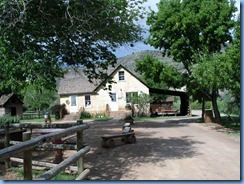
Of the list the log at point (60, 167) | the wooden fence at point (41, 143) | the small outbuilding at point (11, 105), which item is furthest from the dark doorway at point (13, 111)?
the log at point (60, 167)

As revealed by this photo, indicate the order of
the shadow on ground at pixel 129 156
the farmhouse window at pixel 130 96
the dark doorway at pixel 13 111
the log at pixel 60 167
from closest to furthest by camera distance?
the log at pixel 60 167
the shadow on ground at pixel 129 156
the dark doorway at pixel 13 111
the farmhouse window at pixel 130 96

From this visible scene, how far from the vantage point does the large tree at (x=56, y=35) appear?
16.4 ft

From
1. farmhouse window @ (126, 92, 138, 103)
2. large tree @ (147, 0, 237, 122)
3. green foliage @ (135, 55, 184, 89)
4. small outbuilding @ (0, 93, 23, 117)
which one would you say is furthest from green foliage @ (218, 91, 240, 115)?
farmhouse window @ (126, 92, 138, 103)

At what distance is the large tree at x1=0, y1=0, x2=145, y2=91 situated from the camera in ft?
16.4

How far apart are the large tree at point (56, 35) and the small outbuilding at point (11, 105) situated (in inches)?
52.4

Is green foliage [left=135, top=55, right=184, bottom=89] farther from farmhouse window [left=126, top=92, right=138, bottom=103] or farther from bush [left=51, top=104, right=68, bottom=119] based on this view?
farmhouse window [left=126, top=92, right=138, bottom=103]

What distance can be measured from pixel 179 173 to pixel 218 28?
5.13 metres

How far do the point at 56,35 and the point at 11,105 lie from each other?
2.56 meters

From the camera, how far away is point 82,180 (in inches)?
206

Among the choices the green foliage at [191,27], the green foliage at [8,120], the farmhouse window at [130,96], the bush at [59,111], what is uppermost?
the green foliage at [191,27]

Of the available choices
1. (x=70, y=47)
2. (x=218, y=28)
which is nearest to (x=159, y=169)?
(x=70, y=47)

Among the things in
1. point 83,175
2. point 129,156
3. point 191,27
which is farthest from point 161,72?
point 83,175

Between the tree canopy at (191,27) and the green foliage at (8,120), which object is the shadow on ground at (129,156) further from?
the tree canopy at (191,27)

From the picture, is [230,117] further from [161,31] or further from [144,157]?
[161,31]
